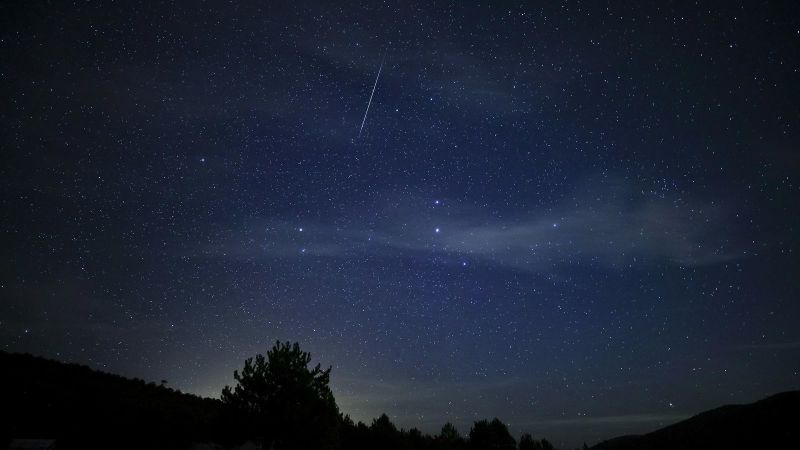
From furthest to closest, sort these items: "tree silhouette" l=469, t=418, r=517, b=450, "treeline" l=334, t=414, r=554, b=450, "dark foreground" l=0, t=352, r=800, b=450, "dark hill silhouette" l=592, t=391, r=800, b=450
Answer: "tree silhouette" l=469, t=418, r=517, b=450
"treeline" l=334, t=414, r=554, b=450
"dark foreground" l=0, t=352, r=800, b=450
"dark hill silhouette" l=592, t=391, r=800, b=450

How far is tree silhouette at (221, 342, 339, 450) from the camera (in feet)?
85.9

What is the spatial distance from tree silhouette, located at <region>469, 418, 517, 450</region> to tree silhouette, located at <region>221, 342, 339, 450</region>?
29.8 metres

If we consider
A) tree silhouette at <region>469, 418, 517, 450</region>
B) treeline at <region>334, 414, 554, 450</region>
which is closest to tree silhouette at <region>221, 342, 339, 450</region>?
treeline at <region>334, 414, 554, 450</region>

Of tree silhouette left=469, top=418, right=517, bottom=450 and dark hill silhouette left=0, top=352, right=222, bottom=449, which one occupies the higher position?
dark hill silhouette left=0, top=352, right=222, bottom=449

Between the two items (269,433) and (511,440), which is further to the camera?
(511,440)

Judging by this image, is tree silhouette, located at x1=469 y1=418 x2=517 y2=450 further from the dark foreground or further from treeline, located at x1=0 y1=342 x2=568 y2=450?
treeline, located at x1=0 y1=342 x2=568 y2=450

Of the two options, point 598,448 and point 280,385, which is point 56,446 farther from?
point 598,448

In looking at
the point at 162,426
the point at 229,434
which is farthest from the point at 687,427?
the point at 162,426

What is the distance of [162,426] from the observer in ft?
90.7

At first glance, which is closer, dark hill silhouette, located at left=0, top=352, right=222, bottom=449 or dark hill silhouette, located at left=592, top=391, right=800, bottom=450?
dark hill silhouette, located at left=592, top=391, right=800, bottom=450

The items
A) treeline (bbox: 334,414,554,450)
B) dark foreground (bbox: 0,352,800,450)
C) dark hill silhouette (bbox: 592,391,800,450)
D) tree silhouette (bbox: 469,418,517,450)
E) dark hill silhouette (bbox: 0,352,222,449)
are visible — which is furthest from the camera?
tree silhouette (bbox: 469,418,517,450)

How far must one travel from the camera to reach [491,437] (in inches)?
2090

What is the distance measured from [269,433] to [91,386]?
66.8ft

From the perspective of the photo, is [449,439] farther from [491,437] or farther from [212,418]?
[212,418]
